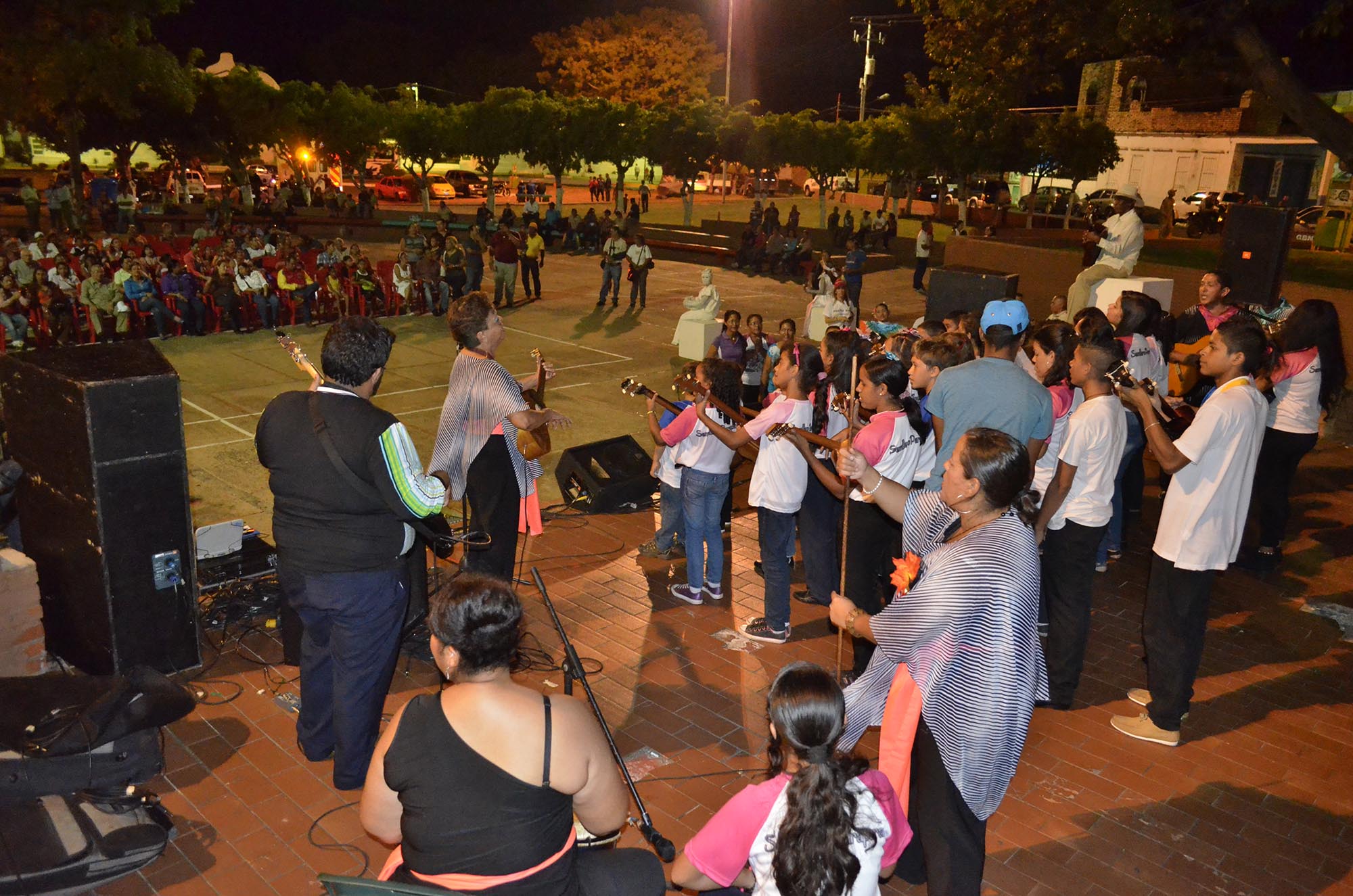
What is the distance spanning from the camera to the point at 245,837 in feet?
14.5

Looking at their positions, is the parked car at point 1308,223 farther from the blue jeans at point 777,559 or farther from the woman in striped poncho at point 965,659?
the woman in striped poncho at point 965,659

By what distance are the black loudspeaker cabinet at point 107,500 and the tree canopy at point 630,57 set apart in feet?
182

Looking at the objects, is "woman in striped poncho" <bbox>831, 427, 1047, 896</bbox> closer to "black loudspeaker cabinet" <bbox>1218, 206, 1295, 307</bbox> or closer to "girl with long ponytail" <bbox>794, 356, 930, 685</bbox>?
"girl with long ponytail" <bbox>794, 356, 930, 685</bbox>

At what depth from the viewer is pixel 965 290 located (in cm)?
964

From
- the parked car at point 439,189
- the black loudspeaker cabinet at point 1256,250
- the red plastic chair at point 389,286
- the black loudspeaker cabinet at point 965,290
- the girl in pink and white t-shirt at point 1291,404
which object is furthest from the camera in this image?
the parked car at point 439,189

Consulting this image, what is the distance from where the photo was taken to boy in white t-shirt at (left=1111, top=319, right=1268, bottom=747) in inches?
199

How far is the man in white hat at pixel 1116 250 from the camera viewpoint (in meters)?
11.9

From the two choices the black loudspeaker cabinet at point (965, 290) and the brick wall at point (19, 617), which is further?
the black loudspeaker cabinet at point (965, 290)

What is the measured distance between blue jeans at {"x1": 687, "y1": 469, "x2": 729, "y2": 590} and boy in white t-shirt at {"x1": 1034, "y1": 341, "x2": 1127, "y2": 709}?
208cm

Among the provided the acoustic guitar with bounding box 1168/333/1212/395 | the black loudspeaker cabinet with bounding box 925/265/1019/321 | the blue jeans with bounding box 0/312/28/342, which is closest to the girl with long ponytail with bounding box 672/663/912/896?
the black loudspeaker cabinet with bounding box 925/265/1019/321

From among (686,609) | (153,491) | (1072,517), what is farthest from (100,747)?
(1072,517)

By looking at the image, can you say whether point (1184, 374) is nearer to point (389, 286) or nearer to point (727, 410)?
point (727, 410)

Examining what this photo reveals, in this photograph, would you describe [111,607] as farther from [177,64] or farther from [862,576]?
[177,64]

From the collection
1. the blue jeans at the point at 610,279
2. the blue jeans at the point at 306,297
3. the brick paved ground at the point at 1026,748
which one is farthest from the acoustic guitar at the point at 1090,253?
the blue jeans at the point at 306,297
